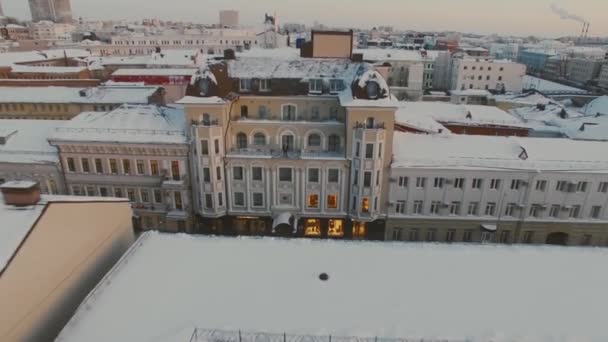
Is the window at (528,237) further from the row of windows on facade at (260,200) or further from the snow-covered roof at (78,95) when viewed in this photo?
the snow-covered roof at (78,95)

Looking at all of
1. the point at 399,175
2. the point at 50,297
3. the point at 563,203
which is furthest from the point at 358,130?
the point at 50,297

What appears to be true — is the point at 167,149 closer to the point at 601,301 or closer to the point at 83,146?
the point at 83,146

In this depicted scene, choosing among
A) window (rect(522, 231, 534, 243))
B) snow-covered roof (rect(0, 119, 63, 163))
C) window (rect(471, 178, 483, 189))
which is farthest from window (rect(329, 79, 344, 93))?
snow-covered roof (rect(0, 119, 63, 163))

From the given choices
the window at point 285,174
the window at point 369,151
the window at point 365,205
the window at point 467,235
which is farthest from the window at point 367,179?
the window at point 467,235

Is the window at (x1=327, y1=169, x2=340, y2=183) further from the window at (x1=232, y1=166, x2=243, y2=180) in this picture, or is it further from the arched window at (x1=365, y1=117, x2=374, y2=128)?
the window at (x1=232, y1=166, x2=243, y2=180)

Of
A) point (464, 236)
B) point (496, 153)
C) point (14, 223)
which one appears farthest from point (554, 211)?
point (14, 223)
